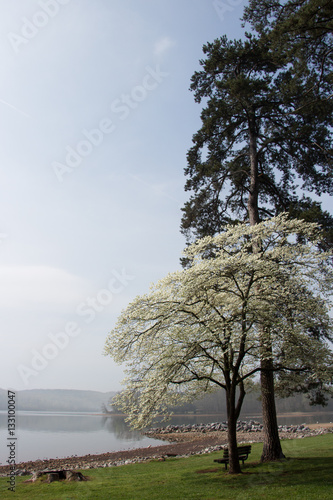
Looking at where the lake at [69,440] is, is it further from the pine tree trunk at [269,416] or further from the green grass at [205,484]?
the pine tree trunk at [269,416]

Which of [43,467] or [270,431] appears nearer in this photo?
[270,431]

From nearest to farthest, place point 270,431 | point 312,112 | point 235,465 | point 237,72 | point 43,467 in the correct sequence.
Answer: point 235,465, point 270,431, point 312,112, point 43,467, point 237,72

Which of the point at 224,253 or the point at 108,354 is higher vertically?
the point at 224,253

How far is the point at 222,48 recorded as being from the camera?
16688mm

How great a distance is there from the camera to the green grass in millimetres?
7877

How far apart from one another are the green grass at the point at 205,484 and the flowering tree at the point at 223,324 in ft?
3.75

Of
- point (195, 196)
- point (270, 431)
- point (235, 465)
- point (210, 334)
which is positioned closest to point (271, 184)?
point (195, 196)

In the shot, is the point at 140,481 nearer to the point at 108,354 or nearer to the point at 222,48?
the point at 108,354

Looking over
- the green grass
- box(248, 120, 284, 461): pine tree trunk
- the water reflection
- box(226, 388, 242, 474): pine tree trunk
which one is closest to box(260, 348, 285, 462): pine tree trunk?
box(248, 120, 284, 461): pine tree trunk

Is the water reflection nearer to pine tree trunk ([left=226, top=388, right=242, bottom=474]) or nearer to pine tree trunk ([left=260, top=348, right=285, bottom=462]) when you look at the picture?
pine tree trunk ([left=260, top=348, right=285, bottom=462])

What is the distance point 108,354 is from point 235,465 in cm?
487

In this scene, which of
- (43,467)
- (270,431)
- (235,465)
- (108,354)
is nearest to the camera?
(235,465)

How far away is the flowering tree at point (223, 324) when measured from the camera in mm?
10391

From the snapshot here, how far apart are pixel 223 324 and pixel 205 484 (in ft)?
13.4
